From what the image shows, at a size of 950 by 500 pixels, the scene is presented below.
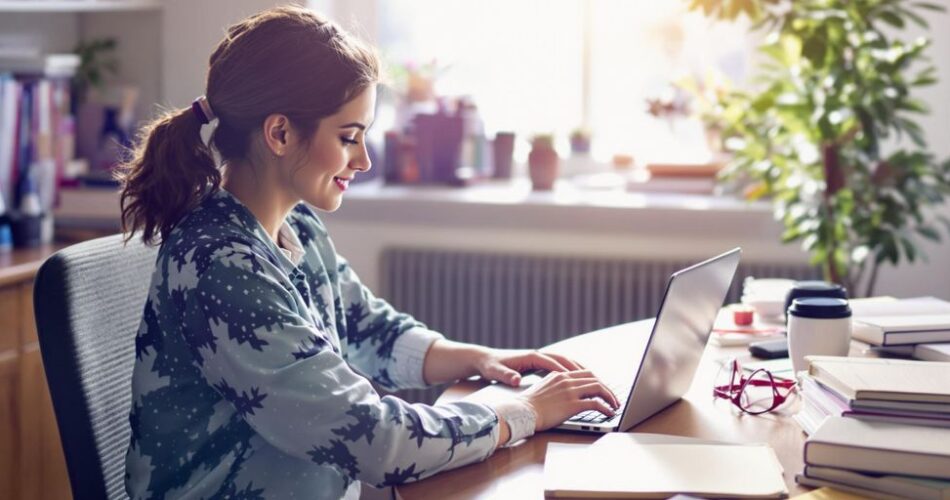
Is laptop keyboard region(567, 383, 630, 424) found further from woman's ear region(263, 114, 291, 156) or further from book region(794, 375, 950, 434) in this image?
woman's ear region(263, 114, 291, 156)

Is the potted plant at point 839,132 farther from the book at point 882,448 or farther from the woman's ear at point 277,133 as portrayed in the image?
the book at point 882,448

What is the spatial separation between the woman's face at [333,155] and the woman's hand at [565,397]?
34 centimetres

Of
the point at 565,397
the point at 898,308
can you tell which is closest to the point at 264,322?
the point at 565,397

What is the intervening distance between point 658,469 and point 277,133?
59 cm

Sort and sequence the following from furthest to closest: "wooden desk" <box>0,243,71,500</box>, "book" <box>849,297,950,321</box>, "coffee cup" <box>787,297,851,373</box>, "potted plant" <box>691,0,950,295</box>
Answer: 1. "potted plant" <box>691,0,950,295</box>
2. "wooden desk" <box>0,243,71,500</box>
3. "book" <box>849,297,950,321</box>
4. "coffee cup" <box>787,297,851,373</box>

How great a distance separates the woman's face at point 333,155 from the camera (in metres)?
1.43

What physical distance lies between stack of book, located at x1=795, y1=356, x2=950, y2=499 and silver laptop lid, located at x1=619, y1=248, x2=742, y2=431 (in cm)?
15

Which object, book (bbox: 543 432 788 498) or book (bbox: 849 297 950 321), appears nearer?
book (bbox: 543 432 788 498)

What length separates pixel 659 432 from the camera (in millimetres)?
1414

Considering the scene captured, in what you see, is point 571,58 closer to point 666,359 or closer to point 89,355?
point 666,359

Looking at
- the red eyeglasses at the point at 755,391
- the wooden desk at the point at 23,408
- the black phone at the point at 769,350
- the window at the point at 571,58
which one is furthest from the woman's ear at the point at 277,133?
the window at the point at 571,58

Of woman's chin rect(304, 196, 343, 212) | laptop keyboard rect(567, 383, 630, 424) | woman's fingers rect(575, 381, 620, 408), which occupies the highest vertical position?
woman's chin rect(304, 196, 343, 212)

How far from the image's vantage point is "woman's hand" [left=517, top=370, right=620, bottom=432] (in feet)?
4.64

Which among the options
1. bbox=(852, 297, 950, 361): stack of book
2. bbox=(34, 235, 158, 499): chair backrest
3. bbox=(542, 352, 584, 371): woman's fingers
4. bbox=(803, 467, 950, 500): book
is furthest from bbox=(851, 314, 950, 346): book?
bbox=(34, 235, 158, 499): chair backrest
